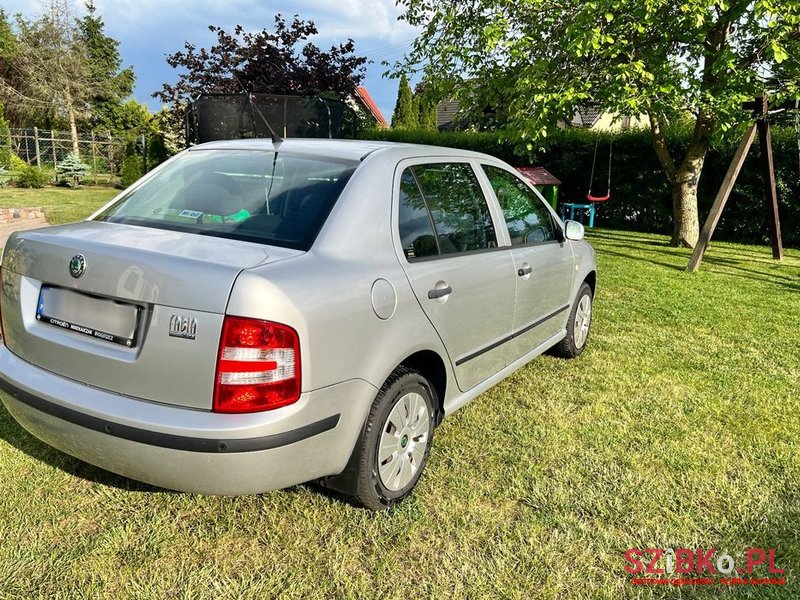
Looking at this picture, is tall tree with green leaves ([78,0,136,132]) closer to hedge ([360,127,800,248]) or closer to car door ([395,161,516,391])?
hedge ([360,127,800,248])

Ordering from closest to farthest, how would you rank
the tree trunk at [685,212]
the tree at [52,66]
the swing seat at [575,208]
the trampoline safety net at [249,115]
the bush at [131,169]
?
the tree trunk at [685,212] < the swing seat at [575,208] < the trampoline safety net at [249,115] < the bush at [131,169] < the tree at [52,66]

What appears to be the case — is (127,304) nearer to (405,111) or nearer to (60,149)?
(60,149)

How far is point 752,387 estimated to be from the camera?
4395mm

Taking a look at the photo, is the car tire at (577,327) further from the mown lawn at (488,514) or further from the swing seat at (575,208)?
the swing seat at (575,208)

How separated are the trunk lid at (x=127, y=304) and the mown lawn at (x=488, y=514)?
28.0 inches

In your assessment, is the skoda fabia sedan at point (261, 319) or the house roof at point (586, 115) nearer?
the skoda fabia sedan at point (261, 319)

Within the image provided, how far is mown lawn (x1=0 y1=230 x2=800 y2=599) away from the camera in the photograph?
2258 millimetres

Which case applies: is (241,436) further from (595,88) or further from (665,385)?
(595,88)

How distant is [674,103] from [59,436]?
9.92m

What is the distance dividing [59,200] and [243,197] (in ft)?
51.8

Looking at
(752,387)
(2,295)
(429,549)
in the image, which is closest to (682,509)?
(429,549)

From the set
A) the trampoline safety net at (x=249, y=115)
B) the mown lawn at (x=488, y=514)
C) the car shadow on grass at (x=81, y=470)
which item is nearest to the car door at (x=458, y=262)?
the mown lawn at (x=488, y=514)

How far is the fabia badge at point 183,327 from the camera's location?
2.00 meters

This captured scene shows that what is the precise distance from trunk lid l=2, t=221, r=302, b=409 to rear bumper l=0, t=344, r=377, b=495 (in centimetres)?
6
